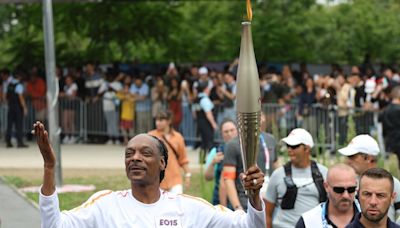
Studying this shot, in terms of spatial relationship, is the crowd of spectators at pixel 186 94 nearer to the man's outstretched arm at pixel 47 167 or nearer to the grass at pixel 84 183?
the grass at pixel 84 183

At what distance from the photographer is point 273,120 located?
2002 cm

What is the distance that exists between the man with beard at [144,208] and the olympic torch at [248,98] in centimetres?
68

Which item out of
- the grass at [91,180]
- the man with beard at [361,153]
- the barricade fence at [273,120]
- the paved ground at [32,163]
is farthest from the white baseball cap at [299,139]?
the barricade fence at [273,120]

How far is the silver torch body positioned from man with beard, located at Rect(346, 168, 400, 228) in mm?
1498

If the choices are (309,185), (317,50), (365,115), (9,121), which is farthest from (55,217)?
(317,50)

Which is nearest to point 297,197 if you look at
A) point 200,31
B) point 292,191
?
point 292,191

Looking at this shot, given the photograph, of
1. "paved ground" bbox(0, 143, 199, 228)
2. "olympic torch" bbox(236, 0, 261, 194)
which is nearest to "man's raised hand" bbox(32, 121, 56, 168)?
"olympic torch" bbox(236, 0, 261, 194)

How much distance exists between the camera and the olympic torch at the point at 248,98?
464 cm

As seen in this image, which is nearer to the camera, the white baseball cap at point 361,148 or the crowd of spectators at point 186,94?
the white baseball cap at point 361,148

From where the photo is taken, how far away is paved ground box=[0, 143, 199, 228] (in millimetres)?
13969

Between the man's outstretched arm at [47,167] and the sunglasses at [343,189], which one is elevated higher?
the man's outstretched arm at [47,167]

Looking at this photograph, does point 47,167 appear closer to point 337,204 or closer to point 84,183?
point 337,204

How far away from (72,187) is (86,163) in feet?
13.1

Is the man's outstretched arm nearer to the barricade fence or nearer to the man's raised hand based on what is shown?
the man's raised hand
